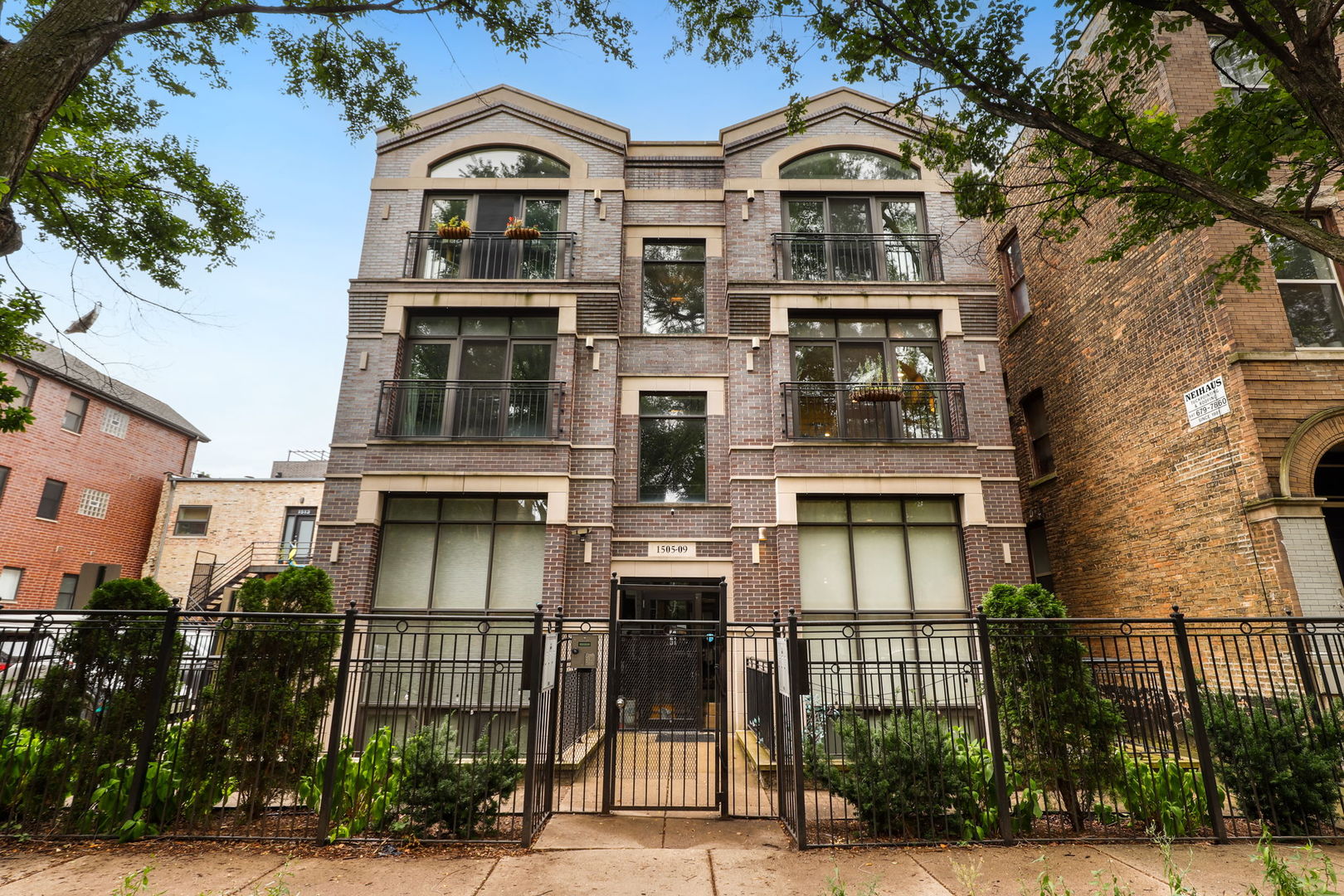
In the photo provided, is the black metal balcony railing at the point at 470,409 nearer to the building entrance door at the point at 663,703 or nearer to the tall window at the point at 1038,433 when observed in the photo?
the building entrance door at the point at 663,703

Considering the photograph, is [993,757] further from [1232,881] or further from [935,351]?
[935,351]

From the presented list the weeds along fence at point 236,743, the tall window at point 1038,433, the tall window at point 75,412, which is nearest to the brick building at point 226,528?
the tall window at point 75,412

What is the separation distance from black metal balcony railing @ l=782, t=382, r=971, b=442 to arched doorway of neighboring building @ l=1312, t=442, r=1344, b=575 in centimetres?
494

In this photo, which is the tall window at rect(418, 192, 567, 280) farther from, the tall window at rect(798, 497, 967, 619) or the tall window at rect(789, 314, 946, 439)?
the tall window at rect(798, 497, 967, 619)

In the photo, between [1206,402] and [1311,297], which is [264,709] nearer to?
[1206,402]

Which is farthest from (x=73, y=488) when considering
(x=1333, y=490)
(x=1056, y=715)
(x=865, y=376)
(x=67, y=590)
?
(x=1333, y=490)

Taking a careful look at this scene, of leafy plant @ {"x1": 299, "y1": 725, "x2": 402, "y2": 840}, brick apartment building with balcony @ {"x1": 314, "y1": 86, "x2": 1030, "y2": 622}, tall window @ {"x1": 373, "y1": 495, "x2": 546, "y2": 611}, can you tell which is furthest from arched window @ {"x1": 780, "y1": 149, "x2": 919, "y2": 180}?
leafy plant @ {"x1": 299, "y1": 725, "x2": 402, "y2": 840}

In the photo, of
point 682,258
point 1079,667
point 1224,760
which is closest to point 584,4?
point 682,258

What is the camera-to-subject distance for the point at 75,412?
2283cm

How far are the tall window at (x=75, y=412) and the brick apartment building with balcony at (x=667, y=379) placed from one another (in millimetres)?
18197

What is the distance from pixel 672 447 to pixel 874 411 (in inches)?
156

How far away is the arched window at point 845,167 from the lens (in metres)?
13.8

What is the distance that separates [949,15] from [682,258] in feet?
23.1

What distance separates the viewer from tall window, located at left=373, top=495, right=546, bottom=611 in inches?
441
